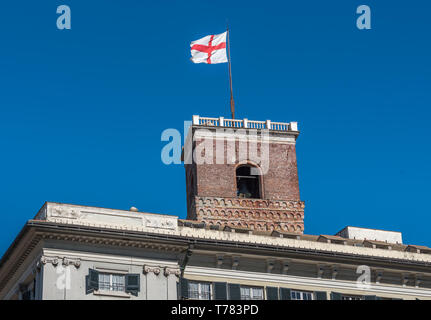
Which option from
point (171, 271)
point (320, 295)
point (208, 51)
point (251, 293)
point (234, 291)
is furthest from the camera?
point (208, 51)

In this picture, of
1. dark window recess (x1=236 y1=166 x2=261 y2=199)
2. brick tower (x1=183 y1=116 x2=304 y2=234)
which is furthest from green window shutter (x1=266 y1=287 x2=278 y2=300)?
dark window recess (x1=236 y1=166 x2=261 y2=199)

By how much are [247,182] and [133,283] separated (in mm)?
30241

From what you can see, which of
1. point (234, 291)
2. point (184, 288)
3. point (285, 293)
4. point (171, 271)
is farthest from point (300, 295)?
point (171, 271)

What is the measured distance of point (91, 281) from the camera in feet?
146

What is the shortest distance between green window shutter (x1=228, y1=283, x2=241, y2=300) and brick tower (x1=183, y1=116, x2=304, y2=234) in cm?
2217

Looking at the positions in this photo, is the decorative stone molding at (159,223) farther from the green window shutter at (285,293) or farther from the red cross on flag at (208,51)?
the red cross on flag at (208,51)

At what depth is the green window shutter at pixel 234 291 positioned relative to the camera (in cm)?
4731

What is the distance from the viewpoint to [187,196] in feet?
252

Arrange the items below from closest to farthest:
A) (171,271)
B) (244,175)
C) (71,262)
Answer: (71,262), (171,271), (244,175)

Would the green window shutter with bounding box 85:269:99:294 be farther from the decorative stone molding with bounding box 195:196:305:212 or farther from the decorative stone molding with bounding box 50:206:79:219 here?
the decorative stone molding with bounding box 195:196:305:212

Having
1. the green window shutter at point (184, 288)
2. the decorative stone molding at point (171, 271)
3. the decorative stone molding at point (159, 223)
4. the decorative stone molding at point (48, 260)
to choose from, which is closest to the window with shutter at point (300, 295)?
the green window shutter at point (184, 288)

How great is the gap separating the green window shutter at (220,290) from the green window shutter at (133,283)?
401cm

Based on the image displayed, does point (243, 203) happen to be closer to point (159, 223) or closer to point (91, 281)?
point (159, 223)
